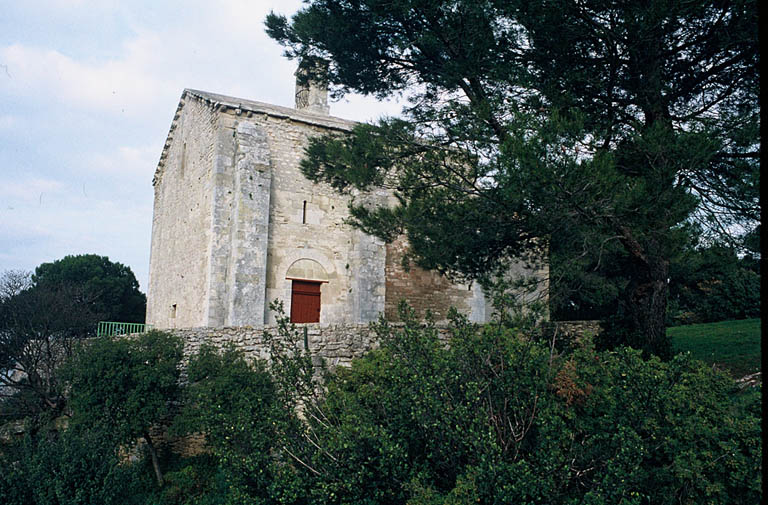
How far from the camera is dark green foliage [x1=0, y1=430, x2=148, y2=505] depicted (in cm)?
941

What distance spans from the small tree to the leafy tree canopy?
508 centimetres

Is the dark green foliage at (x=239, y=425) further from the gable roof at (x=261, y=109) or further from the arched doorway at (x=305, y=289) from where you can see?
the gable roof at (x=261, y=109)

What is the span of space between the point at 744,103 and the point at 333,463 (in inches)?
332

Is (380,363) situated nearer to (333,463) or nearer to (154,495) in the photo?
(333,463)

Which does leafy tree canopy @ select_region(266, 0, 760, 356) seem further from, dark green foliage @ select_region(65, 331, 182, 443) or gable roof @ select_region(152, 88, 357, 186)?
gable roof @ select_region(152, 88, 357, 186)

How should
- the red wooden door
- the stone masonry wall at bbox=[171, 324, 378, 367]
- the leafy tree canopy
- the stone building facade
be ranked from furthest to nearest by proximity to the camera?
the red wooden door, the stone building facade, the stone masonry wall at bbox=[171, 324, 378, 367], the leafy tree canopy

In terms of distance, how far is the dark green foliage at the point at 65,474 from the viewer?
941cm

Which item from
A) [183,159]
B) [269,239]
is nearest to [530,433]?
[269,239]

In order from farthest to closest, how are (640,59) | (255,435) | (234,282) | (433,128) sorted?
(234,282)
(433,128)
(640,59)
(255,435)

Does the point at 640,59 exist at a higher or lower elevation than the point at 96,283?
higher

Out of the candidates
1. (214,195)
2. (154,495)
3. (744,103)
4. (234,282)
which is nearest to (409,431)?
(154,495)

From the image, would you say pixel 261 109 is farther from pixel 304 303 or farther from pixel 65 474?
pixel 65 474

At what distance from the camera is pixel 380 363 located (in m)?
8.70

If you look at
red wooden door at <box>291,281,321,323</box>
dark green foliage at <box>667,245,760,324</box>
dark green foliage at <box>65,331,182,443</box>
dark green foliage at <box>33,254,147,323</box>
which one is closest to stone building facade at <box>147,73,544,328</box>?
red wooden door at <box>291,281,321,323</box>
